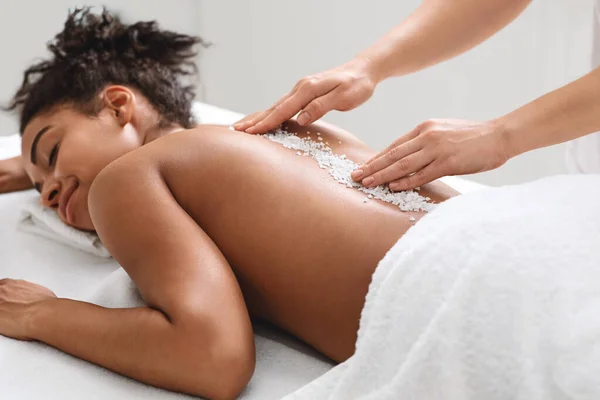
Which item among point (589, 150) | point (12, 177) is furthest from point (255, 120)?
point (589, 150)

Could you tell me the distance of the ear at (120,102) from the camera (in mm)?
1409

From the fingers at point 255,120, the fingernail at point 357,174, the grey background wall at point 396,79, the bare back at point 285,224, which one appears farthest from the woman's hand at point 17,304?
the grey background wall at point 396,79

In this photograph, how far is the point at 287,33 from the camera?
2867mm

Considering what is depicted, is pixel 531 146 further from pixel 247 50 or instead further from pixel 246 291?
pixel 247 50

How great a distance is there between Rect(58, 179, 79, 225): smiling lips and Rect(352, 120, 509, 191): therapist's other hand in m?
0.57

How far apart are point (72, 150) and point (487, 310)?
33.4 inches

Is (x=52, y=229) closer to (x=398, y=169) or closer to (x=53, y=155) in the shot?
(x=53, y=155)

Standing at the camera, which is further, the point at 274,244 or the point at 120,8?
the point at 120,8

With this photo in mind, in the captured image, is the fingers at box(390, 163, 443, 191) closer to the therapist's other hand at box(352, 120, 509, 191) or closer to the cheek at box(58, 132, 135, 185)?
the therapist's other hand at box(352, 120, 509, 191)

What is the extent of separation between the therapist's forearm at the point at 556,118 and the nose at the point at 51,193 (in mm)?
836

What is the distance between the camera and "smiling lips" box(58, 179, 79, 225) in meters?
1.36

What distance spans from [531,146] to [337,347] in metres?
0.46

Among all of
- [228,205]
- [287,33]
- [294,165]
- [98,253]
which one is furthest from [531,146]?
[287,33]

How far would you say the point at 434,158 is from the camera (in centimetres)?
115
